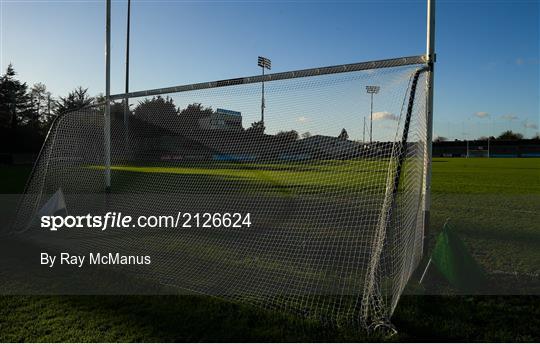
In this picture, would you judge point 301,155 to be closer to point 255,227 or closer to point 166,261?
point 255,227

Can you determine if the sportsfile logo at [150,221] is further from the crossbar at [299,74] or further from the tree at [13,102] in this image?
the tree at [13,102]

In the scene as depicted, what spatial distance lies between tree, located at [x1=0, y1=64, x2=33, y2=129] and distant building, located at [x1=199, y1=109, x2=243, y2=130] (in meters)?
33.7

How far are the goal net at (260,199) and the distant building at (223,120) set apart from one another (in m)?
0.03

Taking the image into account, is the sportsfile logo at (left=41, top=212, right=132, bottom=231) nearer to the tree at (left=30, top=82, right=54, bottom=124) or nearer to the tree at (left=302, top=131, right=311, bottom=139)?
the tree at (left=302, top=131, right=311, bottom=139)

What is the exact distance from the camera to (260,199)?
9.71m

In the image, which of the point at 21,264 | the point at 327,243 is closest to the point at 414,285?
the point at 327,243

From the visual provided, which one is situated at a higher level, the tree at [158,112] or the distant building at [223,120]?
the tree at [158,112]

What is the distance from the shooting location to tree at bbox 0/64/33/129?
35.0 m

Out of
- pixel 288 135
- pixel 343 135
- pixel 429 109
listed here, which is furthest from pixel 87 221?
pixel 429 109

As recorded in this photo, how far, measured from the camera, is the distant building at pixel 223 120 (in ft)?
19.5

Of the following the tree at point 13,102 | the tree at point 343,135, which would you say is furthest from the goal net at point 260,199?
the tree at point 13,102

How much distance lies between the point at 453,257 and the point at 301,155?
265 centimetres

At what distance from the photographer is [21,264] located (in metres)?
4.48

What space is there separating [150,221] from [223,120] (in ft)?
7.19
